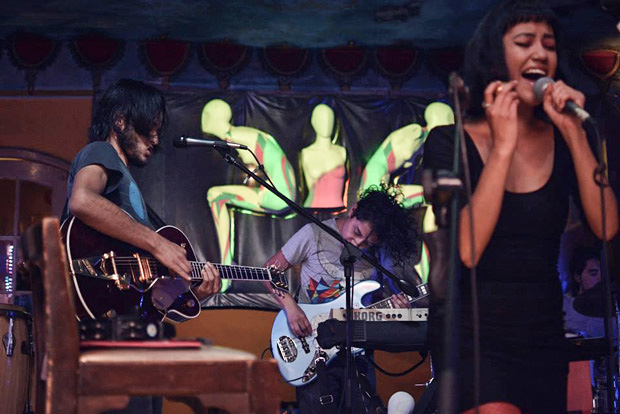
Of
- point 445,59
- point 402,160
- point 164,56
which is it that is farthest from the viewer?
point 445,59

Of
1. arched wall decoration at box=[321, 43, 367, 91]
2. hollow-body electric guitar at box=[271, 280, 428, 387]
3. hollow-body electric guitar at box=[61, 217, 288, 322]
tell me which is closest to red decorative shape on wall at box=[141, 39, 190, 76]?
arched wall decoration at box=[321, 43, 367, 91]

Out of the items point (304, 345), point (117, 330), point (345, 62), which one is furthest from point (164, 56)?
point (117, 330)

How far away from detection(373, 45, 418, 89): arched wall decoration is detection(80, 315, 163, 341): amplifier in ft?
18.4

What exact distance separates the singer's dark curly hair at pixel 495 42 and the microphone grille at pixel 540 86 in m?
0.12

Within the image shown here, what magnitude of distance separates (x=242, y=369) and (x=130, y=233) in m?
1.14

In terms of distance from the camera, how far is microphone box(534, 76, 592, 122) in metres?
1.75

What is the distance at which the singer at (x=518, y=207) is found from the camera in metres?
1.72

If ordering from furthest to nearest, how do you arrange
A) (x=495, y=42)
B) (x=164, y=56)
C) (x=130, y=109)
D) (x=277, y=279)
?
(x=164, y=56) → (x=277, y=279) → (x=130, y=109) → (x=495, y=42)

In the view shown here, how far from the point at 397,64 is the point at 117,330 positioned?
18.8ft

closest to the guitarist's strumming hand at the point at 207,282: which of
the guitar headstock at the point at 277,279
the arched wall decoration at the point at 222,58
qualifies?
the guitar headstock at the point at 277,279

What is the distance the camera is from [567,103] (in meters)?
1.78

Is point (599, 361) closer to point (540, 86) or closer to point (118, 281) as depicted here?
point (118, 281)

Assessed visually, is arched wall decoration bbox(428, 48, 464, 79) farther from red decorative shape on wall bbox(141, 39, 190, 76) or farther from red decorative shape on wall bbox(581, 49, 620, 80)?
red decorative shape on wall bbox(141, 39, 190, 76)

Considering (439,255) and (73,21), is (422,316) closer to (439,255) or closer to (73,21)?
(439,255)
